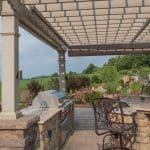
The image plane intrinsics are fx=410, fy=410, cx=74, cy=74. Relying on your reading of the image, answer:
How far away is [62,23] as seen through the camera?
10445mm

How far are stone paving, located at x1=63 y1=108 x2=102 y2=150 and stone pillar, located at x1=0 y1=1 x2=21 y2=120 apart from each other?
3469mm

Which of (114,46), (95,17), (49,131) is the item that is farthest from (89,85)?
(49,131)

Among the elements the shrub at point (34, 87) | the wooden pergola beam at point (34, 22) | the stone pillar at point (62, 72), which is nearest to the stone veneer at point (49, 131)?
the wooden pergola beam at point (34, 22)

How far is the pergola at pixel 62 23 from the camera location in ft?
18.2

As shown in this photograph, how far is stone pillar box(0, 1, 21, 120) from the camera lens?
554 centimetres

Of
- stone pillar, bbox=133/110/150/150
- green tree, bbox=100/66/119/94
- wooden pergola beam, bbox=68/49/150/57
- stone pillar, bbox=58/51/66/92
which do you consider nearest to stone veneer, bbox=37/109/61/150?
stone pillar, bbox=133/110/150/150

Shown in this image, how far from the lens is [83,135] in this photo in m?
10.7

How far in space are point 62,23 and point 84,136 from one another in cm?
294

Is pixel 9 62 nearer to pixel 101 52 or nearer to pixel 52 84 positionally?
pixel 101 52

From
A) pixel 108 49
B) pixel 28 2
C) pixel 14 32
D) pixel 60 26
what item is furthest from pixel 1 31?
pixel 108 49

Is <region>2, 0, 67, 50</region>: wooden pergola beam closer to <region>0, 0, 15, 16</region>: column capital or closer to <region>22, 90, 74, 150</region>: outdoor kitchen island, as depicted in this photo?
<region>0, 0, 15, 16</region>: column capital

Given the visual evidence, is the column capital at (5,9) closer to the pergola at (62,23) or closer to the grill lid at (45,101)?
the pergola at (62,23)

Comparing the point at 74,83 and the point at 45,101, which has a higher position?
the point at 74,83

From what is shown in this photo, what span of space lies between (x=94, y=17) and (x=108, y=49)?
22.7 ft
